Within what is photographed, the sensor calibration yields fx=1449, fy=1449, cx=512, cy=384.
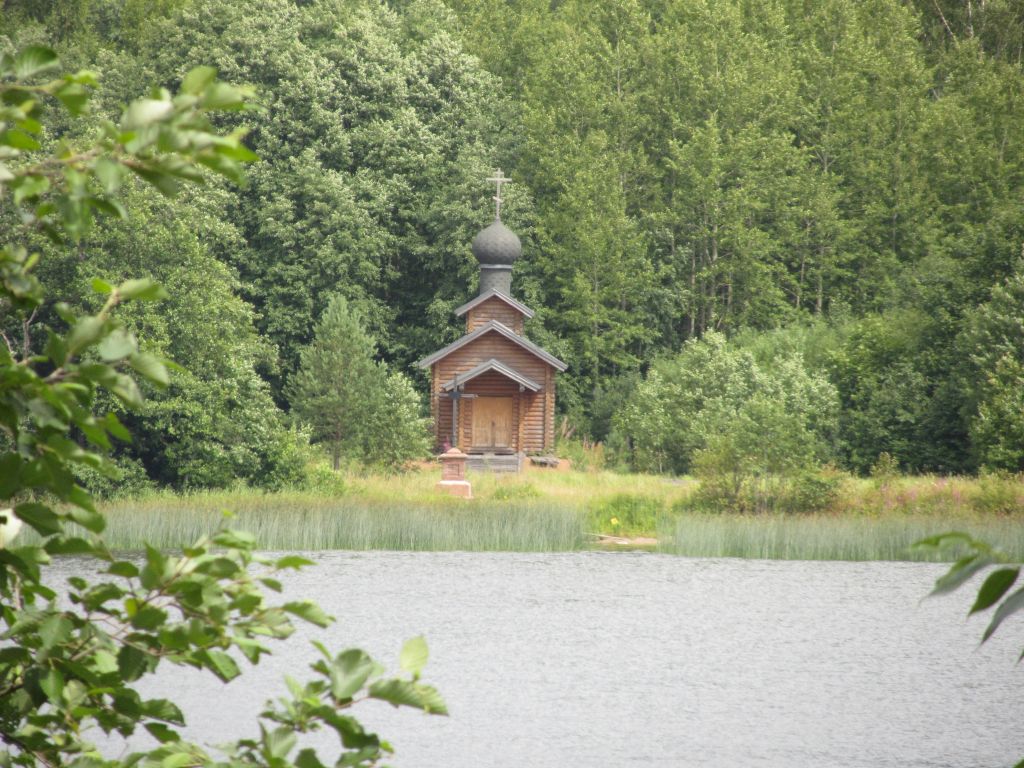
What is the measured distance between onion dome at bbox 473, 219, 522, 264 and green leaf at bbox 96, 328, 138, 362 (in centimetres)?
3636

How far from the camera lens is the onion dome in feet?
126

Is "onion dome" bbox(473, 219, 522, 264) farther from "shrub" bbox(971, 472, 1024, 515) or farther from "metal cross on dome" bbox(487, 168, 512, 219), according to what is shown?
"shrub" bbox(971, 472, 1024, 515)

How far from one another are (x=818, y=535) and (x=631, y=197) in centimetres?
2333

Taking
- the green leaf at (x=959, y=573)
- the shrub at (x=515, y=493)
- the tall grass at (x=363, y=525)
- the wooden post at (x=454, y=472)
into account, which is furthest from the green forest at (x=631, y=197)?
the green leaf at (x=959, y=573)

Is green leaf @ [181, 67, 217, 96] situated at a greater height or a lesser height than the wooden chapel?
lesser

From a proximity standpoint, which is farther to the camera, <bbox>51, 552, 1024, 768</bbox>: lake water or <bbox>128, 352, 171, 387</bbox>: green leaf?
<bbox>51, 552, 1024, 768</bbox>: lake water

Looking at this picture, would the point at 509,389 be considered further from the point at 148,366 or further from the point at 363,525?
the point at 148,366

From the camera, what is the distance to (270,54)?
135 ft

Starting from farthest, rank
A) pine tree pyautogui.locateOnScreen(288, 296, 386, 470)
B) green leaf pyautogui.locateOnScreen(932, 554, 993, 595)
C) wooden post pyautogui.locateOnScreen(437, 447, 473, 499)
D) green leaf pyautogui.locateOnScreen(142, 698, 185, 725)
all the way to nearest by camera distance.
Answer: pine tree pyautogui.locateOnScreen(288, 296, 386, 470) < wooden post pyautogui.locateOnScreen(437, 447, 473, 499) < green leaf pyautogui.locateOnScreen(142, 698, 185, 725) < green leaf pyautogui.locateOnScreen(932, 554, 993, 595)

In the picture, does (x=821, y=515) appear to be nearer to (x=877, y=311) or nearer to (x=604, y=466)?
(x=604, y=466)

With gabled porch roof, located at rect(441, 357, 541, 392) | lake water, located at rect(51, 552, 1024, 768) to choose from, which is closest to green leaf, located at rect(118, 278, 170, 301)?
lake water, located at rect(51, 552, 1024, 768)

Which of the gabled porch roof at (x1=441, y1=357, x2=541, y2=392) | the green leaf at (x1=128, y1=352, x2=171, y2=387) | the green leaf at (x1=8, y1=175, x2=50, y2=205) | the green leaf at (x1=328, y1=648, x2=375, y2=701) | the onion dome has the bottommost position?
the green leaf at (x1=328, y1=648, x2=375, y2=701)

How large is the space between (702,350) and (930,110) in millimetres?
11737

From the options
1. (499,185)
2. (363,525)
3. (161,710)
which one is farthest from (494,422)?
(161,710)
